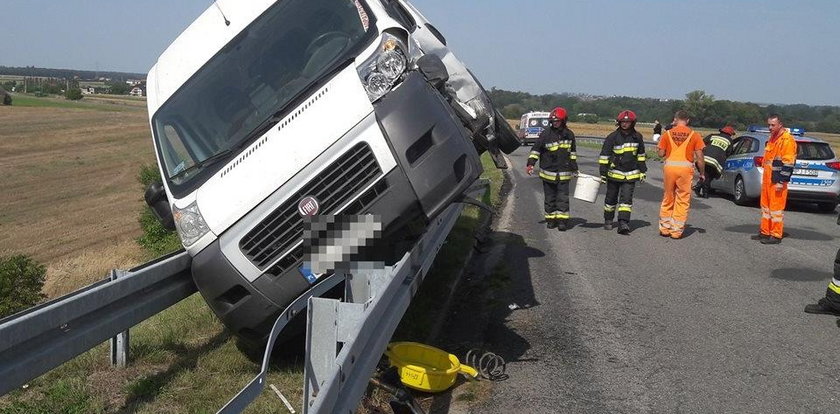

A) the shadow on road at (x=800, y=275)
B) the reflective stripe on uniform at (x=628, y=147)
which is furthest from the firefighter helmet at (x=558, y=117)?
the shadow on road at (x=800, y=275)

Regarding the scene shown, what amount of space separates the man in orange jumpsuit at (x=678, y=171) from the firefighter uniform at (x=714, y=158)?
5.09 meters

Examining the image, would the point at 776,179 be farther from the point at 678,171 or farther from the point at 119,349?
the point at 119,349

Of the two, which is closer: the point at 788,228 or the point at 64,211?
the point at 788,228

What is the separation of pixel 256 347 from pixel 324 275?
823 mm

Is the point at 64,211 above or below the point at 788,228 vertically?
below

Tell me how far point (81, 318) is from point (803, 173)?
13.4m

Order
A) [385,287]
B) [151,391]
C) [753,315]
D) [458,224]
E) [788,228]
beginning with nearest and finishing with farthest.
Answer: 1. [385,287]
2. [151,391]
3. [753,315]
4. [458,224]
5. [788,228]

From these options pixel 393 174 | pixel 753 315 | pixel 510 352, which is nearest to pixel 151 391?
pixel 393 174

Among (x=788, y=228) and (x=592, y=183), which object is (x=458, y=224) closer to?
(x=592, y=183)

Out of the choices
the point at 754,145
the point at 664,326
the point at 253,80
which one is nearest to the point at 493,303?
the point at 664,326

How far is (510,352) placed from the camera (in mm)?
5652

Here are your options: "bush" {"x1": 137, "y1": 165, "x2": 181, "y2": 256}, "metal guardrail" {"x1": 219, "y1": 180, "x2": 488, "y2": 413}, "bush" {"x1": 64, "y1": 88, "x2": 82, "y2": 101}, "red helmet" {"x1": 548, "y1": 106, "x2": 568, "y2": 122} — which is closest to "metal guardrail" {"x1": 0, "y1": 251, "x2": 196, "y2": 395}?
"metal guardrail" {"x1": 219, "y1": 180, "x2": 488, "y2": 413}

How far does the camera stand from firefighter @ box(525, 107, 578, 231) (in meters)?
11.2

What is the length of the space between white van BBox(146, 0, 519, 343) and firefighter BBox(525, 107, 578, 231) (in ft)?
20.5
